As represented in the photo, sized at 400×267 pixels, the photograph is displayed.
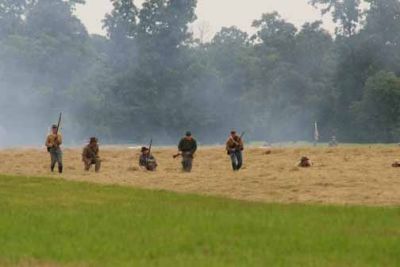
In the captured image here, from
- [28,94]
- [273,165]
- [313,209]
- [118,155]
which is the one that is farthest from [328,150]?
[28,94]

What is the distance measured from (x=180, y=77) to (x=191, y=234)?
62.2m

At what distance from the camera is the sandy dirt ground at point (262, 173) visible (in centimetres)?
2412

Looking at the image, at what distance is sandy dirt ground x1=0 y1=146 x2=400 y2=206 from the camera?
24.1 meters

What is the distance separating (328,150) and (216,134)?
115ft

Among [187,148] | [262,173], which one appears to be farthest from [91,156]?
[262,173]

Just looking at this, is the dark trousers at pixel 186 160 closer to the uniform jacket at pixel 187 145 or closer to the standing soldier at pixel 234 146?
the uniform jacket at pixel 187 145

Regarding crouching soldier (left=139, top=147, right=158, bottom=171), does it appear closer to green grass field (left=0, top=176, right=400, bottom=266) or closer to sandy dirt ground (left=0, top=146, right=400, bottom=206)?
sandy dirt ground (left=0, top=146, right=400, bottom=206)

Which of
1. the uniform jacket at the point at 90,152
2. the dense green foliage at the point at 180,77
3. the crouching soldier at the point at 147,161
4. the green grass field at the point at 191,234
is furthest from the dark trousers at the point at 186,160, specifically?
the dense green foliage at the point at 180,77

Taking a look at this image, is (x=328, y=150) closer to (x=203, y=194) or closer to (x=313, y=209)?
(x=203, y=194)

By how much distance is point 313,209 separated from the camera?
1905cm

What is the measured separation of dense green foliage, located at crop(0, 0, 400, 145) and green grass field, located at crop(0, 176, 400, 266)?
50.1 meters

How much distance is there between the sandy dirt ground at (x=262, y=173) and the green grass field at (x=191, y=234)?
11.2 feet

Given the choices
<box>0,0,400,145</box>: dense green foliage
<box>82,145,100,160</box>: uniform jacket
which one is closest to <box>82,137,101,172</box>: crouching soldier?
<box>82,145,100,160</box>: uniform jacket

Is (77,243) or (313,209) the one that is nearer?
(77,243)
